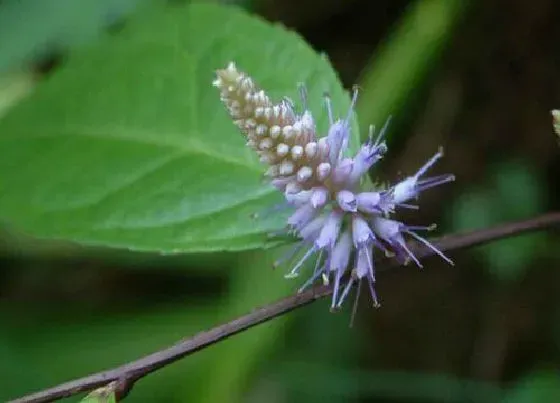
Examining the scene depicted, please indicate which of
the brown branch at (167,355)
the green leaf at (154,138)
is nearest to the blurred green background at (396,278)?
the green leaf at (154,138)

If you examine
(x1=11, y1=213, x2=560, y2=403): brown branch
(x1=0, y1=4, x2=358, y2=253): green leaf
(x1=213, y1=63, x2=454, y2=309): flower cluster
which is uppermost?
(x1=0, y1=4, x2=358, y2=253): green leaf

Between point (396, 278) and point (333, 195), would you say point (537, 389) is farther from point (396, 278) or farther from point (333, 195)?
point (333, 195)

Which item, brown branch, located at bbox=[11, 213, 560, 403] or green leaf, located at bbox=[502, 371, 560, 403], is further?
green leaf, located at bbox=[502, 371, 560, 403]

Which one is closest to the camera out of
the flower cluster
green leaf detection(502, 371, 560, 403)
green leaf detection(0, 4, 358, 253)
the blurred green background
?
the flower cluster

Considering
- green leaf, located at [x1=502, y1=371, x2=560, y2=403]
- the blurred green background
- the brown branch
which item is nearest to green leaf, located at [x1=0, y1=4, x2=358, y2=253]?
the brown branch

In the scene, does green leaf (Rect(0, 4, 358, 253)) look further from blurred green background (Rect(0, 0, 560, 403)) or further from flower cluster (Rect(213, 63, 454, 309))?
blurred green background (Rect(0, 0, 560, 403))

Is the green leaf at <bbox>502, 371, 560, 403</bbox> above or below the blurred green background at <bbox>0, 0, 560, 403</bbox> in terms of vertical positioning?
below

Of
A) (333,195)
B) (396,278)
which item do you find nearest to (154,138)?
(333,195)
